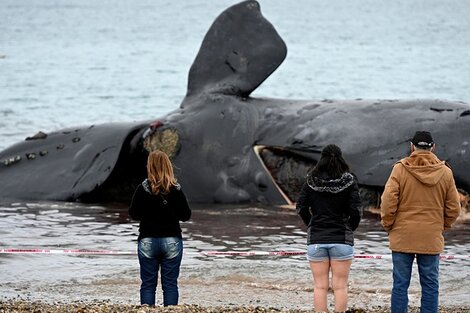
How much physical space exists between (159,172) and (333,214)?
4.67 ft

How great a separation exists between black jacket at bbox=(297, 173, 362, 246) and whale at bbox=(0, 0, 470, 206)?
5101 millimetres

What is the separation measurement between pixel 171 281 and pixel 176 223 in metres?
0.48

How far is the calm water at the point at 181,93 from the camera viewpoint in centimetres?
1076

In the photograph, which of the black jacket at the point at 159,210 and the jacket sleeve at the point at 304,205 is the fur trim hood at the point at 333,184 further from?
the black jacket at the point at 159,210

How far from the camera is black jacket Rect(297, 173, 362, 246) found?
29.1ft

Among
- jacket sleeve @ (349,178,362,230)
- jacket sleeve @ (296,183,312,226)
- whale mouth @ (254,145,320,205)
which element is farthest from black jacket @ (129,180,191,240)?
whale mouth @ (254,145,320,205)

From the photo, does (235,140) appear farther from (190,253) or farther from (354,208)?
(354,208)

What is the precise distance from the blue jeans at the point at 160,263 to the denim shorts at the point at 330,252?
110 cm

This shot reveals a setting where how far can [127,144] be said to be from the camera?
15336 mm

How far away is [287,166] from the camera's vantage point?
14.7 m

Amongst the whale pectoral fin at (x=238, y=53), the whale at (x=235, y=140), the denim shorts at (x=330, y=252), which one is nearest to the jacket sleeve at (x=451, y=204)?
the denim shorts at (x=330, y=252)

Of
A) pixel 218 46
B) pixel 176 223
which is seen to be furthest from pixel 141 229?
pixel 218 46

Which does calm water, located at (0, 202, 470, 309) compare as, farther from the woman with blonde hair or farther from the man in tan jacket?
the man in tan jacket

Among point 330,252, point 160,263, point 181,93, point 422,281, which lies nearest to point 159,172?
point 160,263
